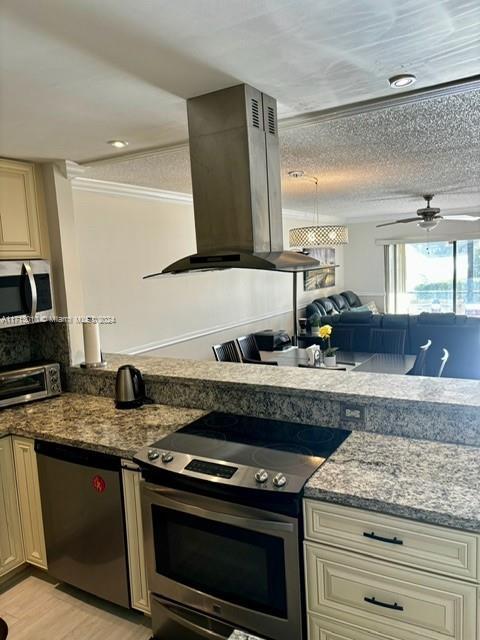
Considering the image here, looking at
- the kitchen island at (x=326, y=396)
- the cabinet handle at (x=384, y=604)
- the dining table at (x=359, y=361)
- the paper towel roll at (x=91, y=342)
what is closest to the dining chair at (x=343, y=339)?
the dining table at (x=359, y=361)

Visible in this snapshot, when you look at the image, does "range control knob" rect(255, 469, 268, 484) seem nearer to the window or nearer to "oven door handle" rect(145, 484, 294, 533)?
"oven door handle" rect(145, 484, 294, 533)

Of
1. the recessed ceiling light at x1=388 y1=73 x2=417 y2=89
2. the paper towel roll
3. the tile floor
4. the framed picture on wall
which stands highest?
the recessed ceiling light at x1=388 y1=73 x2=417 y2=89

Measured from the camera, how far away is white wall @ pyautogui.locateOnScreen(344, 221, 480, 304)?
9.25m

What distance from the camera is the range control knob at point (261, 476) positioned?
65.9 inches

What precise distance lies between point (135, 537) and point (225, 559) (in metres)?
0.51

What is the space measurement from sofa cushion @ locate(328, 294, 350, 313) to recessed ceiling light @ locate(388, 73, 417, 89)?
22.4 feet

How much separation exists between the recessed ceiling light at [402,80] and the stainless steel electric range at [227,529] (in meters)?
1.51

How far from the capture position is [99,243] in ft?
12.4

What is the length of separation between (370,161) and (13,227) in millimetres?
2606

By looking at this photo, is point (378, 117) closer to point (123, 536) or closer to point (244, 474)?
point (244, 474)

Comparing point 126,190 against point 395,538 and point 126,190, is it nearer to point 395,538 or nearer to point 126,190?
point 126,190

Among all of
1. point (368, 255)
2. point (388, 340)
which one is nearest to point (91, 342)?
point (388, 340)

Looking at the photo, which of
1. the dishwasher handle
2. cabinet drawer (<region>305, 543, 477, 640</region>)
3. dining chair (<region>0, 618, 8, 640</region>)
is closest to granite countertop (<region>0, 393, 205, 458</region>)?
the dishwasher handle

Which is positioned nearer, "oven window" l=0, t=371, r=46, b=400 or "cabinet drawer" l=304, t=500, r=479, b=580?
"cabinet drawer" l=304, t=500, r=479, b=580
